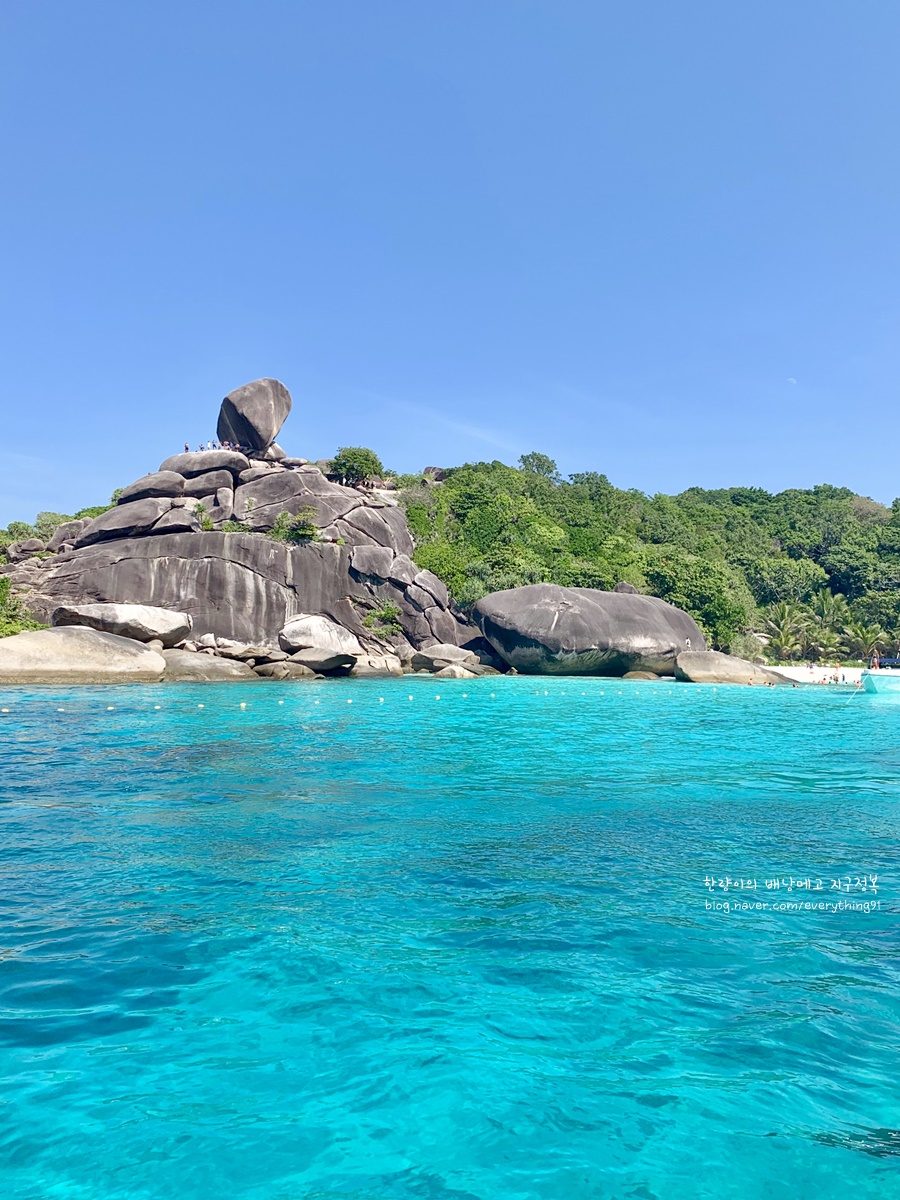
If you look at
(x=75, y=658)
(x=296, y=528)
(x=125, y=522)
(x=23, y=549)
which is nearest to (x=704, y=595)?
(x=296, y=528)

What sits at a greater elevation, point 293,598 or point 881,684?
point 293,598

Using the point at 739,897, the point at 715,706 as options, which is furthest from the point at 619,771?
the point at 715,706

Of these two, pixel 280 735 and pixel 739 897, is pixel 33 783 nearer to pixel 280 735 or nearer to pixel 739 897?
pixel 280 735

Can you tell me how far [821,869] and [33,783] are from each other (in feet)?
28.0

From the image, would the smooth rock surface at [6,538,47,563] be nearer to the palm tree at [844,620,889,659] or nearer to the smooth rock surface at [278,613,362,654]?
the smooth rock surface at [278,613,362,654]

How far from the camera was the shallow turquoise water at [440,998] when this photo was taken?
2826 millimetres

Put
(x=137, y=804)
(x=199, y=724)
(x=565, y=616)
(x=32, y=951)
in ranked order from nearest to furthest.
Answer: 1. (x=32, y=951)
2. (x=137, y=804)
3. (x=199, y=724)
4. (x=565, y=616)

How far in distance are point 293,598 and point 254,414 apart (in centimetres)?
1245

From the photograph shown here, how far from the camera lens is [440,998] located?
3934mm

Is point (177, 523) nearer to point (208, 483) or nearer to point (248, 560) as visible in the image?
point (248, 560)

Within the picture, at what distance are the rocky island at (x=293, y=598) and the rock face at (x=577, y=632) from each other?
0.20 ft

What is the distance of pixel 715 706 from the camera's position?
2252 centimetres

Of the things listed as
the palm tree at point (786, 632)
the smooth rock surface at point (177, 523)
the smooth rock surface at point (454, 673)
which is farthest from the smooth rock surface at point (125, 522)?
the palm tree at point (786, 632)

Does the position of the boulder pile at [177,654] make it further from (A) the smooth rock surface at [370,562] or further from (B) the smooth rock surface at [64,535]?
(B) the smooth rock surface at [64,535]
